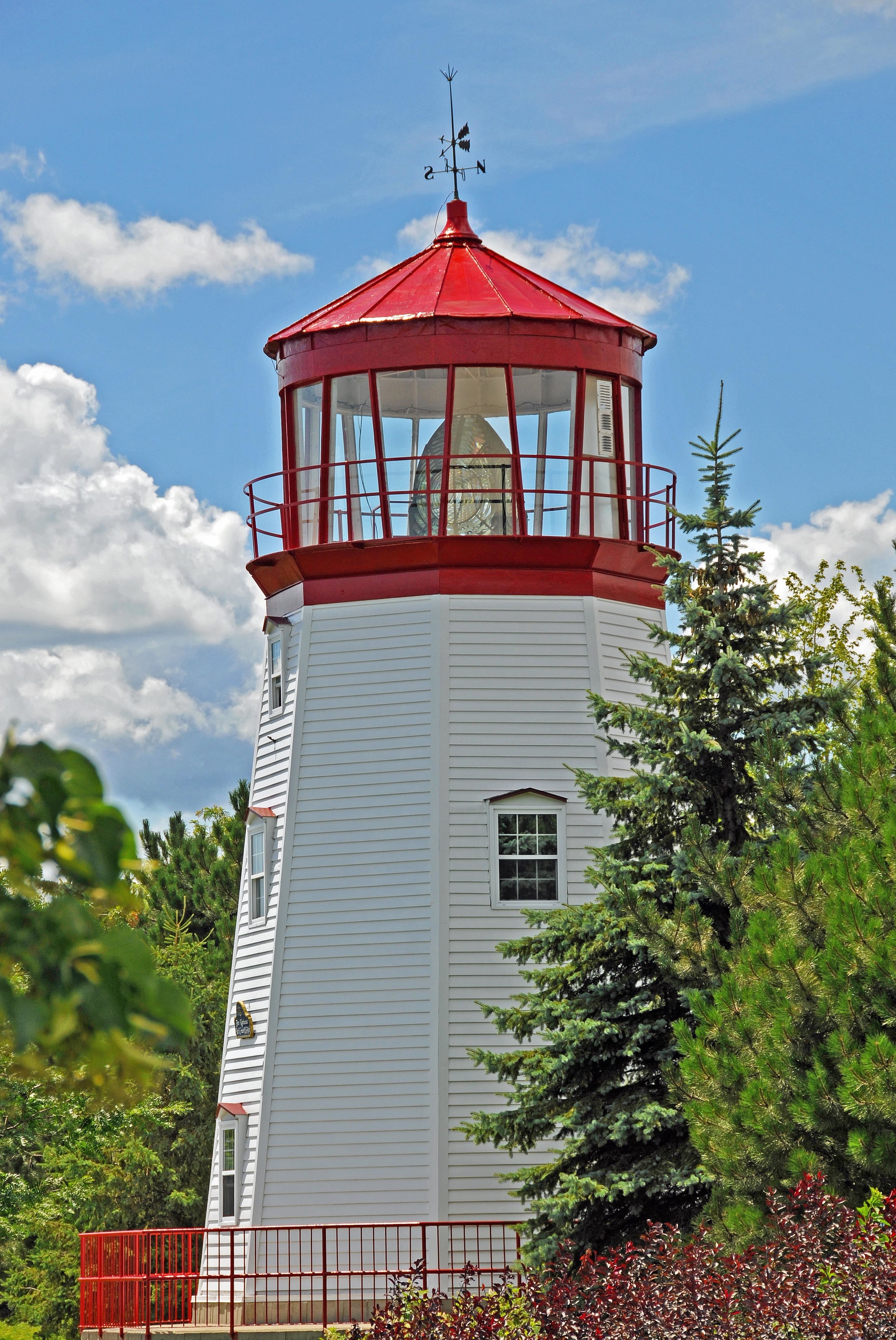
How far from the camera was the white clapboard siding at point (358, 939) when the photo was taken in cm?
2009

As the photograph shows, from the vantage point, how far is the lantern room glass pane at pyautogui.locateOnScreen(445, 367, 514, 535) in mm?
22484

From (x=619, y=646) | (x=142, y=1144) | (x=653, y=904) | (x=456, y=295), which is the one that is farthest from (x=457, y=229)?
(x=142, y=1144)

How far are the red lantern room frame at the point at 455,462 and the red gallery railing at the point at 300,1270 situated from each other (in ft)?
A: 25.3

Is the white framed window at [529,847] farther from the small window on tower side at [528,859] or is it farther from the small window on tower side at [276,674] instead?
the small window on tower side at [276,674]

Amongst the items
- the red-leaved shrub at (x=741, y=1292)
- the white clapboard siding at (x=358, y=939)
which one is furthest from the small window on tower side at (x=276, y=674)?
the red-leaved shrub at (x=741, y=1292)

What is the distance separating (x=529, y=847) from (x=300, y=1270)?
5536 mm

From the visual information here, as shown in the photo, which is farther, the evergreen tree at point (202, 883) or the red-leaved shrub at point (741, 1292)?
the evergreen tree at point (202, 883)

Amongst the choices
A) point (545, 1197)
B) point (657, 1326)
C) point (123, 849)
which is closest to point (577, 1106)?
point (545, 1197)

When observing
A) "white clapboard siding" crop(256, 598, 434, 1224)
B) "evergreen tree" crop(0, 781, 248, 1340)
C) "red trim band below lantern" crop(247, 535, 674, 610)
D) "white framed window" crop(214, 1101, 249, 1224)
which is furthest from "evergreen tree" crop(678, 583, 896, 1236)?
"evergreen tree" crop(0, 781, 248, 1340)

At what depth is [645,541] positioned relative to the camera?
23188 millimetres

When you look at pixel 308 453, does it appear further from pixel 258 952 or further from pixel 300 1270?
pixel 300 1270

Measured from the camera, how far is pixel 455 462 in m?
22.4

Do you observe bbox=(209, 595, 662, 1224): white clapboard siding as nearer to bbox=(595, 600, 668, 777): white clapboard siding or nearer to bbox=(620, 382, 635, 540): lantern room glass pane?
bbox=(595, 600, 668, 777): white clapboard siding

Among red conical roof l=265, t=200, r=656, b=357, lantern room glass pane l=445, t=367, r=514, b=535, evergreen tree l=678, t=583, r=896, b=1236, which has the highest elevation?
red conical roof l=265, t=200, r=656, b=357
